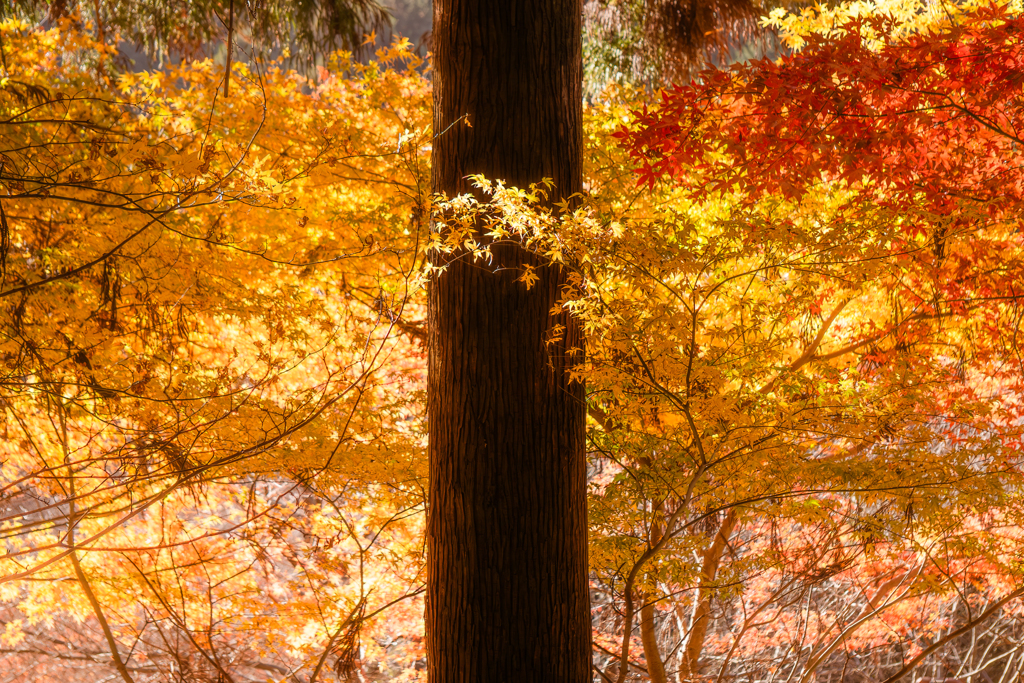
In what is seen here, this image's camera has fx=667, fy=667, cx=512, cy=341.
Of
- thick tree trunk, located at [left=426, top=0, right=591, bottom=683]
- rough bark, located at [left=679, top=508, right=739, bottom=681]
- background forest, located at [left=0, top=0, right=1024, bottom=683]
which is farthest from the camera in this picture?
rough bark, located at [left=679, top=508, right=739, bottom=681]

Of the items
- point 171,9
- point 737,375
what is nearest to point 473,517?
point 737,375

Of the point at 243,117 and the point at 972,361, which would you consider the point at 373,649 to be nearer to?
the point at 243,117

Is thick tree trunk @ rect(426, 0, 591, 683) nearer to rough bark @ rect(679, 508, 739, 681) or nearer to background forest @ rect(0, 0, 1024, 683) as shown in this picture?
background forest @ rect(0, 0, 1024, 683)

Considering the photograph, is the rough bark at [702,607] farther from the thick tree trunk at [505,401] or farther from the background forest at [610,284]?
the thick tree trunk at [505,401]

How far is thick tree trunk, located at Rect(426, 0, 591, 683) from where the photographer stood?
2.57m

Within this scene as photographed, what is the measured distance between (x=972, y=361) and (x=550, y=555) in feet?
11.6

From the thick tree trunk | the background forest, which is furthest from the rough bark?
the thick tree trunk

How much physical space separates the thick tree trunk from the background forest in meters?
0.14

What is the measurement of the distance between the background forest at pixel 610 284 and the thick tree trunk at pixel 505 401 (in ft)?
0.48

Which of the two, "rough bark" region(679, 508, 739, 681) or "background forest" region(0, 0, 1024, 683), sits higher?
"background forest" region(0, 0, 1024, 683)

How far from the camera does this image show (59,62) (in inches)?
188

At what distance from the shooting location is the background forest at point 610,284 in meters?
2.71

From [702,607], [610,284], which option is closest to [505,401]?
[610,284]

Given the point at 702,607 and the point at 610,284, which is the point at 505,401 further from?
the point at 702,607
